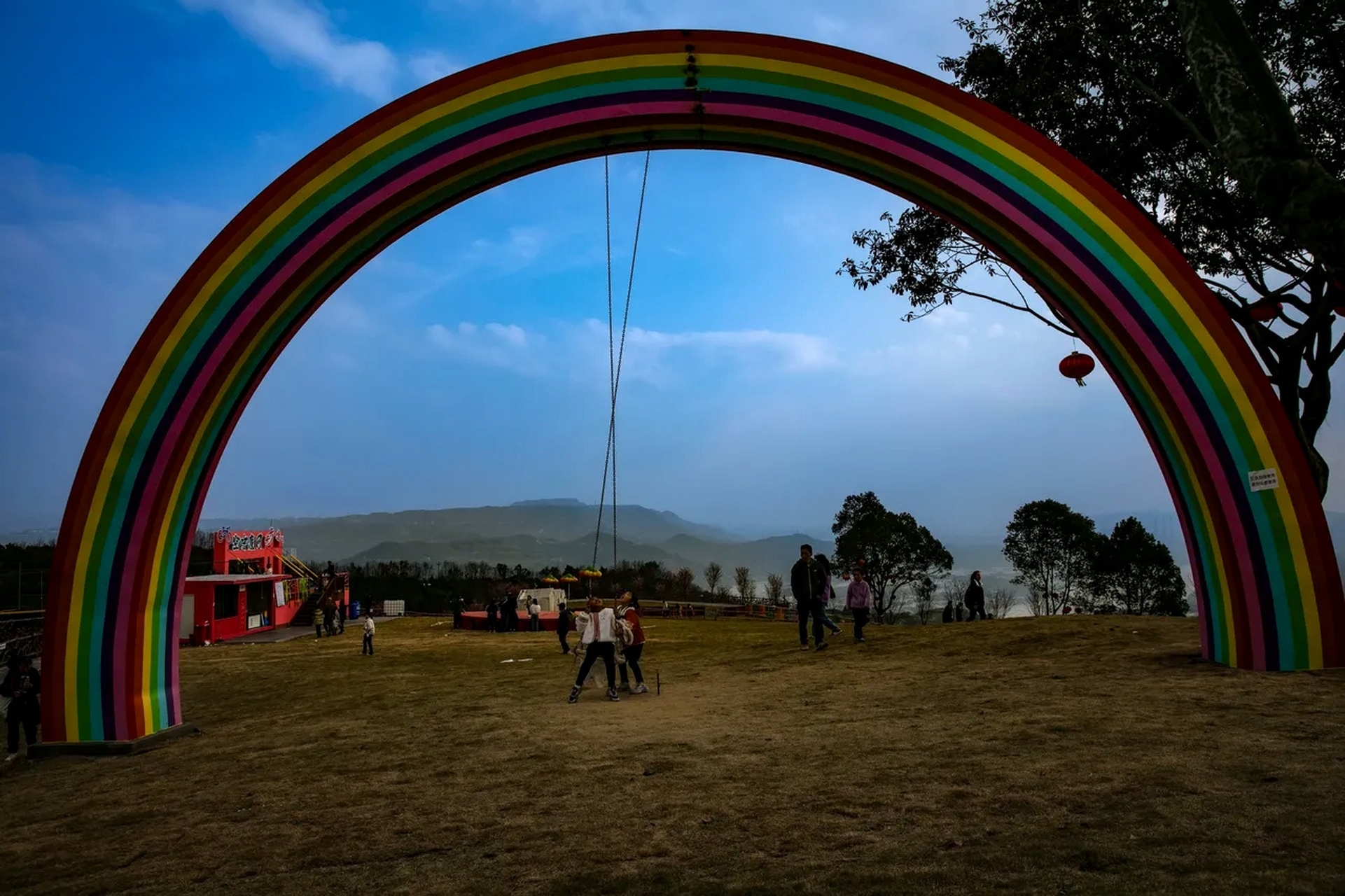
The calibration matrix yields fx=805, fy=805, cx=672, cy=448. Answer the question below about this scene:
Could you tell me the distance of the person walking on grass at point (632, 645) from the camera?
11086mm

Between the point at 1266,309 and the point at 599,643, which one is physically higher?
the point at 1266,309

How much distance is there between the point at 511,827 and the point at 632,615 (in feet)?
20.5

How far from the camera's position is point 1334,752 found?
5527mm

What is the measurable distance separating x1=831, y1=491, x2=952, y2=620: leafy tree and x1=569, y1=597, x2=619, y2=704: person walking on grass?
28.6m

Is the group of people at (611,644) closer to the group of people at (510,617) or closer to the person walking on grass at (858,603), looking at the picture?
the person walking on grass at (858,603)

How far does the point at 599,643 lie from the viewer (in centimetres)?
1095

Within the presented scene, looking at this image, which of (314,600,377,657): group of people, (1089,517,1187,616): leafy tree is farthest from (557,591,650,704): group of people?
(1089,517,1187,616): leafy tree

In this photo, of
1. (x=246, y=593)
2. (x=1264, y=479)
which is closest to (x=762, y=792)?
(x=1264, y=479)

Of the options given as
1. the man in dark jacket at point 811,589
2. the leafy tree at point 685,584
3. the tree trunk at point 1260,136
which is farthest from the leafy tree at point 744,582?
the tree trunk at point 1260,136

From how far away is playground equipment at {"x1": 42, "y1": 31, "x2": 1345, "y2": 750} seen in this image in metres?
8.74

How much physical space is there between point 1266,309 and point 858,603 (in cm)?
783

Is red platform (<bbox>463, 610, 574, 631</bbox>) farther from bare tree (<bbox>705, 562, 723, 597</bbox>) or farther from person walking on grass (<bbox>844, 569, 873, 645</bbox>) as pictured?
bare tree (<bbox>705, 562, 723, 597</bbox>)

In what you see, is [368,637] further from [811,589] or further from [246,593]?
[246,593]

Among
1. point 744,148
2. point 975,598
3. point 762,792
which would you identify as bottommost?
point 762,792
